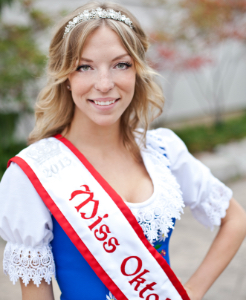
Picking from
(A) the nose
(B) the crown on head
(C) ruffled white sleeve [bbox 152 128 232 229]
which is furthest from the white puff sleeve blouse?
(B) the crown on head

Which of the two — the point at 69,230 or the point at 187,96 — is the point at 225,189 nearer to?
the point at 69,230

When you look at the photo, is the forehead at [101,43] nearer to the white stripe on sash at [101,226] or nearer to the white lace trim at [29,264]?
the white stripe on sash at [101,226]

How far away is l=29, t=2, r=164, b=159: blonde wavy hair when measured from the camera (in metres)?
1.30

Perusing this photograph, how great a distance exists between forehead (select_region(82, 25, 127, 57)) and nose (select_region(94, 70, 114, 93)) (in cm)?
7

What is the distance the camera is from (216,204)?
1.63 meters

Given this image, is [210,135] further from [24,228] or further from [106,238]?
[24,228]

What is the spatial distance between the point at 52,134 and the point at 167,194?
1.81 ft

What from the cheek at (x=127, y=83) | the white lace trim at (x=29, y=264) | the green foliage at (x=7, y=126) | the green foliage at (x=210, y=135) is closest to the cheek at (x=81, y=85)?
the cheek at (x=127, y=83)

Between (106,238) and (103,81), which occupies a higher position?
(103,81)

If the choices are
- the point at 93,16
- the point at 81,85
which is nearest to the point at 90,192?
the point at 81,85

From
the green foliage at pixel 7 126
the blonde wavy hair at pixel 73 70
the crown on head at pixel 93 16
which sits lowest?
the green foliage at pixel 7 126

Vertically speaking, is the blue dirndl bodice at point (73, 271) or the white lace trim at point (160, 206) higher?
the white lace trim at point (160, 206)

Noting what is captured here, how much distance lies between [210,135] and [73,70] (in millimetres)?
6178

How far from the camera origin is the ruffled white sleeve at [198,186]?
63.4 inches
